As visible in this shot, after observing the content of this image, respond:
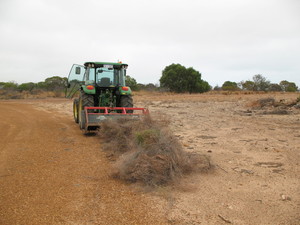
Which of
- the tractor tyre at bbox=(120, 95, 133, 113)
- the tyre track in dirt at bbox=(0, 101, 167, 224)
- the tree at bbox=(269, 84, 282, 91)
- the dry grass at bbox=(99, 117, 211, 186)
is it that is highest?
the tree at bbox=(269, 84, 282, 91)

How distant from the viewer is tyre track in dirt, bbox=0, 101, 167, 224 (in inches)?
122

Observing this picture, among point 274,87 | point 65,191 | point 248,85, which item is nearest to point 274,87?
point 274,87

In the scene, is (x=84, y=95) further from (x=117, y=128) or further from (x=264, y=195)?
(x=264, y=195)

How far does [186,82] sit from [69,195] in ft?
125

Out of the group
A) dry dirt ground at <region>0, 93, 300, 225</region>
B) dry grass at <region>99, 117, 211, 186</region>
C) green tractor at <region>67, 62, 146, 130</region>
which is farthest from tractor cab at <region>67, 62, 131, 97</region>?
dry grass at <region>99, 117, 211, 186</region>

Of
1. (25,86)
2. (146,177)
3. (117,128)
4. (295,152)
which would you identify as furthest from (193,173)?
(25,86)

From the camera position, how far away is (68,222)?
2980 millimetres

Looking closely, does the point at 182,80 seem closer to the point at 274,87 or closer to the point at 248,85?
the point at 248,85

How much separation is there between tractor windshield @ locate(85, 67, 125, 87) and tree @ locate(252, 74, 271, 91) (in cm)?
3151

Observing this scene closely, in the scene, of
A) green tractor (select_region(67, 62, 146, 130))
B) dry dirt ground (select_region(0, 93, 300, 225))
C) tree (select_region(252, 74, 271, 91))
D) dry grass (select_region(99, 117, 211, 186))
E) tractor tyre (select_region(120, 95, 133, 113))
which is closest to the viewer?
dry dirt ground (select_region(0, 93, 300, 225))

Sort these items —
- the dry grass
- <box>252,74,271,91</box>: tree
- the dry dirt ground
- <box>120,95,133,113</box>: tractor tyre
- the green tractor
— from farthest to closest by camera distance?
<box>252,74,271,91</box>: tree → <box>120,95,133,113</box>: tractor tyre → the green tractor → the dry grass → the dry dirt ground

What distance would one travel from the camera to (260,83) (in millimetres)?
37875

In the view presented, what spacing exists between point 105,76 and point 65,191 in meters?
6.43

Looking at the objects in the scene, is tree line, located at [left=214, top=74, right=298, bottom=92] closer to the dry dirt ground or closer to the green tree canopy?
the green tree canopy
